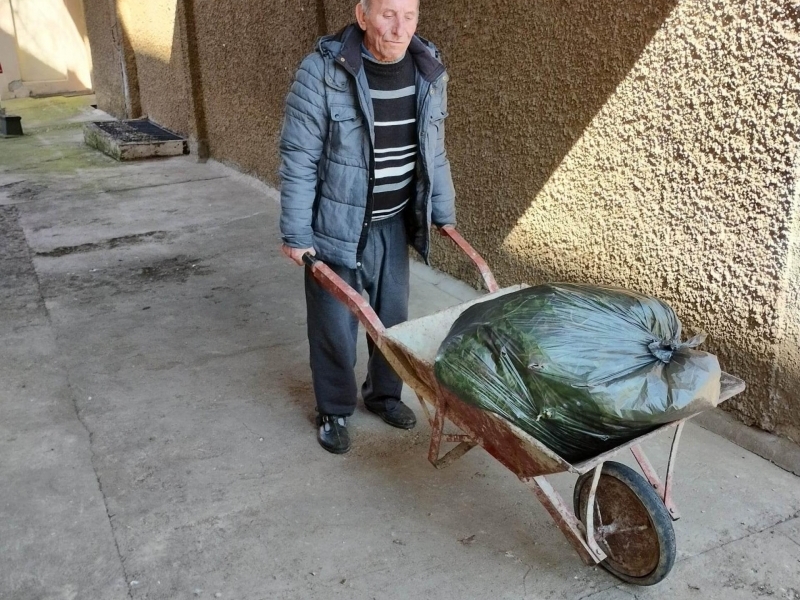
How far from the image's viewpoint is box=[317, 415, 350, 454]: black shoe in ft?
10.4

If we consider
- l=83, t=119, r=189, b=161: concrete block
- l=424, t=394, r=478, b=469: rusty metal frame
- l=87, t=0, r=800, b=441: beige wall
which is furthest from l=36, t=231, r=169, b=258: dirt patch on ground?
l=424, t=394, r=478, b=469: rusty metal frame

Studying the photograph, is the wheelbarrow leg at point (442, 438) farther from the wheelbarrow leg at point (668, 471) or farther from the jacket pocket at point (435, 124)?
the jacket pocket at point (435, 124)

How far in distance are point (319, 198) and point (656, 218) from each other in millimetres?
1428

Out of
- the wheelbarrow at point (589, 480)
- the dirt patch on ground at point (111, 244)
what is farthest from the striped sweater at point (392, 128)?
the dirt patch on ground at point (111, 244)

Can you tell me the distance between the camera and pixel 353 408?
3.26m

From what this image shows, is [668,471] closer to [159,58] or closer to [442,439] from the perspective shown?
[442,439]

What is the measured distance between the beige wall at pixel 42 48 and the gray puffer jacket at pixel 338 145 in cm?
1504

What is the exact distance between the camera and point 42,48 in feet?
52.4

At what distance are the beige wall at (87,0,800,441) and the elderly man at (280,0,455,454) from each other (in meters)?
0.89

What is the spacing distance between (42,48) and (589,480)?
54.3ft

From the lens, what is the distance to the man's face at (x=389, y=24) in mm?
2527

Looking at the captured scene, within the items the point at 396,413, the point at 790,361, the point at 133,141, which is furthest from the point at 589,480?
the point at 133,141

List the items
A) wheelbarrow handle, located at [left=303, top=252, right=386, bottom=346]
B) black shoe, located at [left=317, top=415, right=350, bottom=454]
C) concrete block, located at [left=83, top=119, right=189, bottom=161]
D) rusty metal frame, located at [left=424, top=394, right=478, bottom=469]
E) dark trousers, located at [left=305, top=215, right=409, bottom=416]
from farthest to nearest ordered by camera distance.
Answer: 1. concrete block, located at [left=83, top=119, right=189, bottom=161]
2. black shoe, located at [left=317, top=415, right=350, bottom=454]
3. dark trousers, located at [left=305, top=215, right=409, bottom=416]
4. wheelbarrow handle, located at [left=303, top=252, right=386, bottom=346]
5. rusty metal frame, located at [left=424, top=394, right=478, bottom=469]

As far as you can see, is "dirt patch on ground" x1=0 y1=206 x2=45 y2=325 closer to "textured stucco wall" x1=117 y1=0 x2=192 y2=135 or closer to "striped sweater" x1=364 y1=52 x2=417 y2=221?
"striped sweater" x1=364 y1=52 x2=417 y2=221
